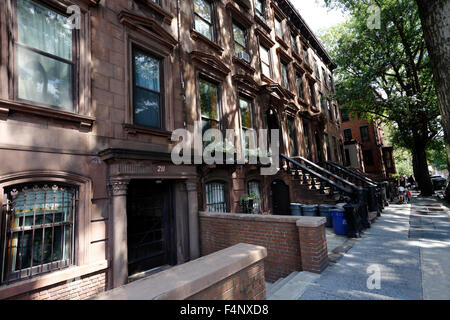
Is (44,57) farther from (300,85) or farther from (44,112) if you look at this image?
(300,85)

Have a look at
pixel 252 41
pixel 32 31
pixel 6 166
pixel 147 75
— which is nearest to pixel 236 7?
pixel 252 41

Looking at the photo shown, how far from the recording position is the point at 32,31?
14.7ft

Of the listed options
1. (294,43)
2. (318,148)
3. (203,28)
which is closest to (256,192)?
(203,28)

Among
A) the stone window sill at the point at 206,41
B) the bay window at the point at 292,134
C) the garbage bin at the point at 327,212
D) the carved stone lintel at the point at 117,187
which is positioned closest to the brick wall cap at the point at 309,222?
the carved stone lintel at the point at 117,187

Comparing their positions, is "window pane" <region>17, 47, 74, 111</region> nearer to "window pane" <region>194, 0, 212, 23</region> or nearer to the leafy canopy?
"window pane" <region>194, 0, 212, 23</region>

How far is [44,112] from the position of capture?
4.23 meters

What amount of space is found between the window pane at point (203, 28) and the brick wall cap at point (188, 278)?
8501mm

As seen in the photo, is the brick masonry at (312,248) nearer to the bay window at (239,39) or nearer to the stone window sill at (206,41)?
the stone window sill at (206,41)

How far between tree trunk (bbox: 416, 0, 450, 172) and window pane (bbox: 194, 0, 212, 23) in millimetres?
7442

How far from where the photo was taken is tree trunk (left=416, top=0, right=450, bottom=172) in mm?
3570

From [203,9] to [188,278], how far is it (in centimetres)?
1009

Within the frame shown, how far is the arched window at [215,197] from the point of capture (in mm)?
7699
